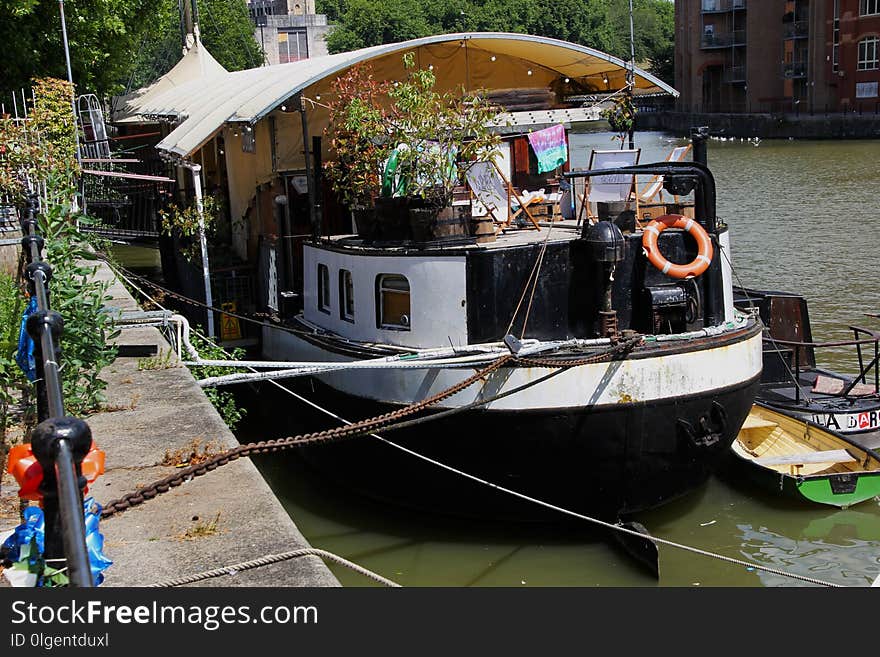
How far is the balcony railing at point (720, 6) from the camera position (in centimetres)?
9131

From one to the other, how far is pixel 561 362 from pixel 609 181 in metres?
3.32

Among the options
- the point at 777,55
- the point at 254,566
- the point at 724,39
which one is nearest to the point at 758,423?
the point at 254,566

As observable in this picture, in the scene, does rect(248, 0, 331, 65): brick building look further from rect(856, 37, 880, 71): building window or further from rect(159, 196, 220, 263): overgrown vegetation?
rect(159, 196, 220, 263): overgrown vegetation

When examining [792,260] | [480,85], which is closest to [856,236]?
[792,260]

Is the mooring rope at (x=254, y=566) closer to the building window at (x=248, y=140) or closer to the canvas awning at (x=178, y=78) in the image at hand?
the building window at (x=248, y=140)

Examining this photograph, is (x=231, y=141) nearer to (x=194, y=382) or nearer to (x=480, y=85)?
(x=480, y=85)

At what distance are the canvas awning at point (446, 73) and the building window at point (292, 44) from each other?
401 ft

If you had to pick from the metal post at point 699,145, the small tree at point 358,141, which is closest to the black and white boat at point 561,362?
the metal post at point 699,145

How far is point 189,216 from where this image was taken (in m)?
15.3

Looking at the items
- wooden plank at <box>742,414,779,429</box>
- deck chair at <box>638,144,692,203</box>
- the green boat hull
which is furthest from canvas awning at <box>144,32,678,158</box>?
the green boat hull

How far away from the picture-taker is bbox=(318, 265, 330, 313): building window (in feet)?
41.3

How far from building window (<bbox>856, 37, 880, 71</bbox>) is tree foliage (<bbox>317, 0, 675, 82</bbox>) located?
48.6 m

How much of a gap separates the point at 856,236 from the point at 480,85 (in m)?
19.0

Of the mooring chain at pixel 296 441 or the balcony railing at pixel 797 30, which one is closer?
the mooring chain at pixel 296 441
